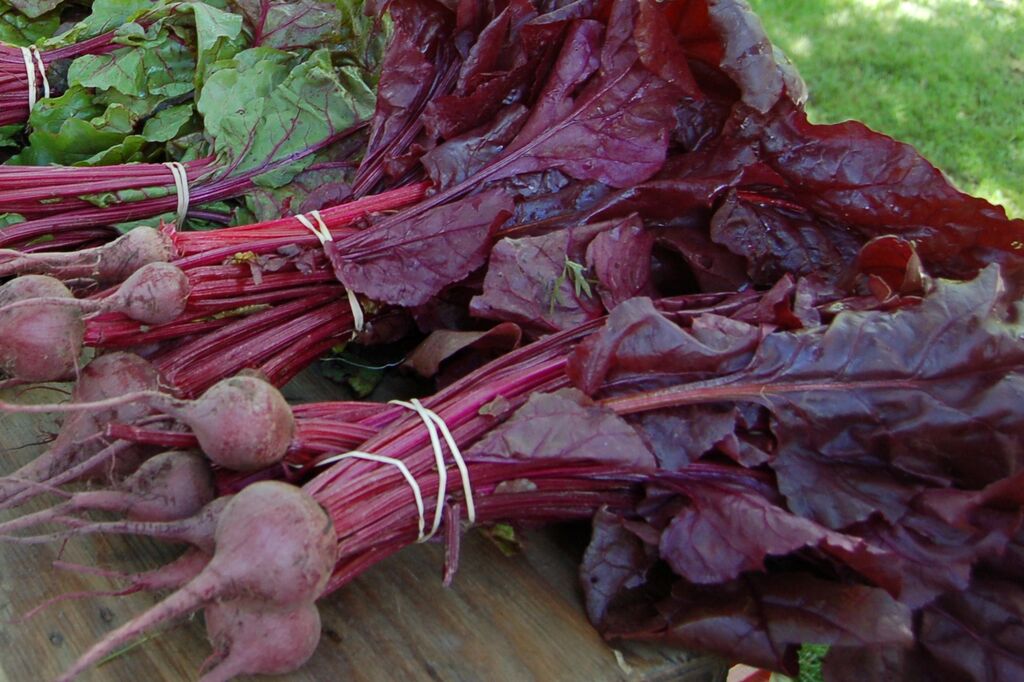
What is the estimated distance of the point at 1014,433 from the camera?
147 cm

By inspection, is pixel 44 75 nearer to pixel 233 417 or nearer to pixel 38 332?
pixel 38 332

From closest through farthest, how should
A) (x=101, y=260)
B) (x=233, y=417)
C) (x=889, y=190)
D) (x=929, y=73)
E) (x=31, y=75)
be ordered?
1. (x=233, y=417)
2. (x=101, y=260)
3. (x=889, y=190)
4. (x=31, y=75)
5. (x=929, y=73)

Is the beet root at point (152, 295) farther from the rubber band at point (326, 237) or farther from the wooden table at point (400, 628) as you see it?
the wooden table at point (400, 628)

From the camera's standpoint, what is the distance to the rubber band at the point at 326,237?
1959 millimetres

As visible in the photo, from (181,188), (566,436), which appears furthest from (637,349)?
(181,188)

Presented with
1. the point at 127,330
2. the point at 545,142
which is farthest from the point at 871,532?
the point at 127,330

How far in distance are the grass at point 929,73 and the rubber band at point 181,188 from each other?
3.92 meters

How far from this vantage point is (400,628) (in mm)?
1668

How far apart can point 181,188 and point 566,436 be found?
1.29 meters

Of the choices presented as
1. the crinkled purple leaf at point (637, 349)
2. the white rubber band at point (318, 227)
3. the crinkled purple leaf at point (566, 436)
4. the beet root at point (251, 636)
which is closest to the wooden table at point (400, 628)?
the beet root at point (251, 636)

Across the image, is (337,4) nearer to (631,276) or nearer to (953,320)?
(631,276)

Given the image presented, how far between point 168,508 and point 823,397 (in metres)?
1.18

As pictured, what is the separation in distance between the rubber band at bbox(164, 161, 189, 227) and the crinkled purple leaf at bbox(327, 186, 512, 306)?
1.76 ft

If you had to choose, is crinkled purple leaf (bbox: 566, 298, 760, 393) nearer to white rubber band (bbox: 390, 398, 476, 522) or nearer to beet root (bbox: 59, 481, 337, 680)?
white rubber band (bbox: 390, 398, 476, 522)
